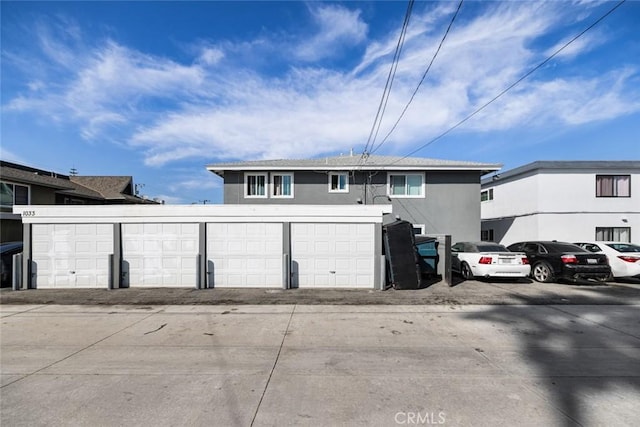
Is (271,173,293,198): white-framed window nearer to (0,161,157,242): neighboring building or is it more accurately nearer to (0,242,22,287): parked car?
(0,242,22,287): parked car

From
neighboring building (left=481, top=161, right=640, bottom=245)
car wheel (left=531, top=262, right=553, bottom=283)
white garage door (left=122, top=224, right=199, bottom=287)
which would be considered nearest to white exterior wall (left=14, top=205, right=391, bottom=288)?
white garage door (left=122, top=224, right=199, bottom=287)

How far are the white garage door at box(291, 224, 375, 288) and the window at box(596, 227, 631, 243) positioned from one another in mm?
13907

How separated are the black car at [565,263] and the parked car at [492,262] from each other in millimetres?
820

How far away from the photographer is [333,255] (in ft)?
37.2

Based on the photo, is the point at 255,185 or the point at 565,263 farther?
the point at 255,185

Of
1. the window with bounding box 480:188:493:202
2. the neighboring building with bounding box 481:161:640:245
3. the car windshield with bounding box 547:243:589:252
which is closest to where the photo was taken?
the car windshield with bounding box 547:243:589:252

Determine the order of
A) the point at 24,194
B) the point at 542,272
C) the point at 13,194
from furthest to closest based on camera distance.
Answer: the point at 24,194 < the point at 13,194 < the point at 542,272

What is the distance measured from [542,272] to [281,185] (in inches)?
Answer: 455

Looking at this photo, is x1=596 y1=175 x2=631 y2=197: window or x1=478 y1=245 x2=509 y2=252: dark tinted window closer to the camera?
x1=478 y1=245 x2=509 y2=252: dark tinted window

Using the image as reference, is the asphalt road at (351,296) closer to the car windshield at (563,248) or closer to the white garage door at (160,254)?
the white garage door at (160,254)

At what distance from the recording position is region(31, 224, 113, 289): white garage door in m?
11.2

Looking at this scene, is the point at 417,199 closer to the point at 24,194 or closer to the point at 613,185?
the point at 613,185

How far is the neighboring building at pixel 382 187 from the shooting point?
16.8 meters

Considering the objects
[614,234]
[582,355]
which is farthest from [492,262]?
[614,234]
